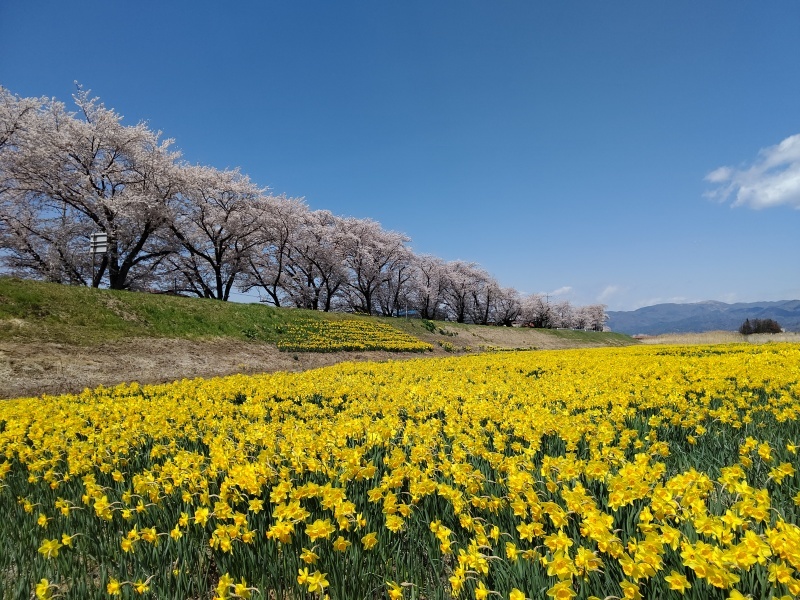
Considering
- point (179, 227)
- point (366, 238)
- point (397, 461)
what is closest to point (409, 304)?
point (366, 238)

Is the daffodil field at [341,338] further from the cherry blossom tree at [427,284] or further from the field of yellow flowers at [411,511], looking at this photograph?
the cherry blossom tree at [427,284]

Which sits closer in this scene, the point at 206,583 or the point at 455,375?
the point at 206,583

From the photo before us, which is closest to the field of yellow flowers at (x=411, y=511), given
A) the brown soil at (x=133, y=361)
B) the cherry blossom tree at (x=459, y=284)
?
the brown soil at (x=133, y=361)

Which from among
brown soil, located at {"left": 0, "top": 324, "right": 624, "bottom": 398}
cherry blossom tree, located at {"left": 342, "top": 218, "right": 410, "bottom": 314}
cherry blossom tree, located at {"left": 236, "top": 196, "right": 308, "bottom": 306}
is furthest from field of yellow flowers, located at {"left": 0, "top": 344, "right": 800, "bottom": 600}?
cherry blossom tree, located at {"left": 342, "top": 218, "right": 410, "bottom": 314}

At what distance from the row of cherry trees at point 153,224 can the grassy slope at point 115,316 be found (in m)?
9.75

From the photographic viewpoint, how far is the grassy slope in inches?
594

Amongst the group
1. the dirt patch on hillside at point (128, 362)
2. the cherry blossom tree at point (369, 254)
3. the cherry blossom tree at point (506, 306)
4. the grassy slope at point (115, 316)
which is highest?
the cherry blossom tree at point (369, 254)

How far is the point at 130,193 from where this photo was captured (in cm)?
2795

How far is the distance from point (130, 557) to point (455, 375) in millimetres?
8380

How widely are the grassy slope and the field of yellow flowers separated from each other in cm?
1197

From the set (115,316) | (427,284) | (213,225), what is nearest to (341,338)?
(115,316)

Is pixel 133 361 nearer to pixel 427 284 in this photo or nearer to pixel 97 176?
pixel 97 176

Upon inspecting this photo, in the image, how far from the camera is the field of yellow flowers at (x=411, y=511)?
82.4 inches

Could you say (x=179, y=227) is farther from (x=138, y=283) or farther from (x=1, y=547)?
(x=1, y=547)
